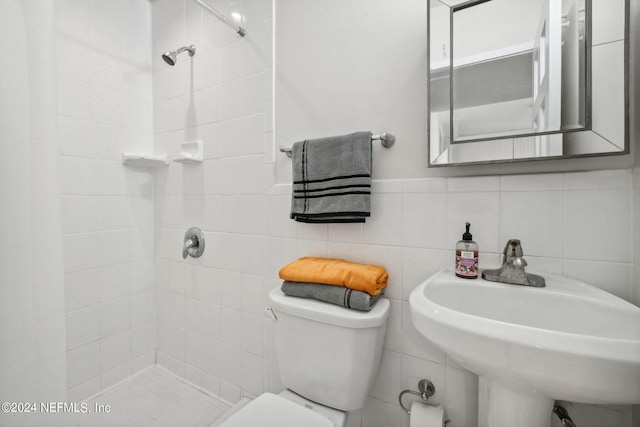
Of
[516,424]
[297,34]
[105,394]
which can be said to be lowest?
[105,394]

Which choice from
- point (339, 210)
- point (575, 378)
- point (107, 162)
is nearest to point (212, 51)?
point (107, 162)

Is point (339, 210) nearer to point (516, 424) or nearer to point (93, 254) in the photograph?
point (516, 424)

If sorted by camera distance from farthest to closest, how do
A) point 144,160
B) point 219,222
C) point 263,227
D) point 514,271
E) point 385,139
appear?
1. point 144,160
2. point 219,222
3. point 263,227
4. point 385,139
5. point 514,271

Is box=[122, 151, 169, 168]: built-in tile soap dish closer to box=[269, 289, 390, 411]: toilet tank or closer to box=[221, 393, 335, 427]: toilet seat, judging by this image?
box=[269, 289, 390, 411]: toilet tank

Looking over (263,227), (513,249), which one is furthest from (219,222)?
(513,249)

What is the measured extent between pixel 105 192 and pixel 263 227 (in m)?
0.87

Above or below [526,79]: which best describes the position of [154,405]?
below

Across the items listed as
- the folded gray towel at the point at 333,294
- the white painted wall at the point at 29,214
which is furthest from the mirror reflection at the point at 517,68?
the white painted wall at the point at 29,214

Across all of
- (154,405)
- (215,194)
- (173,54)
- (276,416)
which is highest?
(173,54)

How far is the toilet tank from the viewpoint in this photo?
883 mm

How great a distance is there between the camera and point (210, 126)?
4.69 ft

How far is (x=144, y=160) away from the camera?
1.52 meters

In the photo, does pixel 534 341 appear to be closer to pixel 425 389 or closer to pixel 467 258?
pixel 467 258

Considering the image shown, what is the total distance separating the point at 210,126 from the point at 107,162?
22.2 inches
